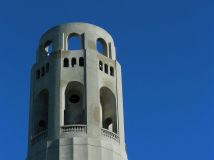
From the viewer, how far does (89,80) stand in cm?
5438

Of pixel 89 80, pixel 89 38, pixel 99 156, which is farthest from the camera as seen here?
pixel 89 38

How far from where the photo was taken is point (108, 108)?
186 ft

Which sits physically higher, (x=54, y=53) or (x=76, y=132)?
(x=54, y=53)

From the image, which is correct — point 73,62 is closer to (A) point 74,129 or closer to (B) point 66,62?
(B) point 66,62

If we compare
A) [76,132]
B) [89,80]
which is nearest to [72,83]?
[89,80]

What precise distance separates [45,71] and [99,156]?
10.5 meters

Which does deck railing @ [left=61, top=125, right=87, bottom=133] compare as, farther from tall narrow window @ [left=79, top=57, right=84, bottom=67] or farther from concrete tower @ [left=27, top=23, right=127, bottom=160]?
tall narrow window @ [left=79, top=57, right=84, bottom=67]

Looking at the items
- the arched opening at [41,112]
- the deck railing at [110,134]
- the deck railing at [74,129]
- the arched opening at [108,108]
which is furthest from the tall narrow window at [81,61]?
the deck railing at [110,134]

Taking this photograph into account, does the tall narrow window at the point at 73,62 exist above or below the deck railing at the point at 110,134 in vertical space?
above

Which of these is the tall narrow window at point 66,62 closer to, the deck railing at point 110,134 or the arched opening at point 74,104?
the arched opening at point 74,104

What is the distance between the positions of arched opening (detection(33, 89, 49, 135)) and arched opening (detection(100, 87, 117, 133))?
511cm

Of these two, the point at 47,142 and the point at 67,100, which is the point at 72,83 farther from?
the point at 47,142

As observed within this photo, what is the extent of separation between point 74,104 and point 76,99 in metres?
0.60

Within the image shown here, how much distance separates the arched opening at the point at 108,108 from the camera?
2197 inches
